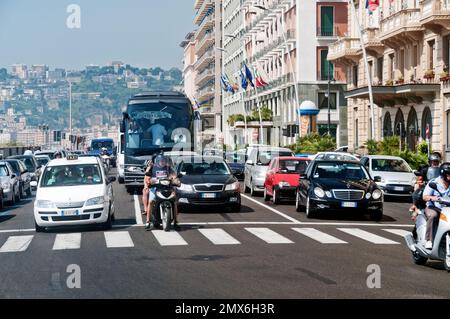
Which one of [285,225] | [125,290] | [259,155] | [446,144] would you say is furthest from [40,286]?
[446,144]

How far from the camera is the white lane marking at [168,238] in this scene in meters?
18.8

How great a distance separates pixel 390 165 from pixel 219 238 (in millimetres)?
16490

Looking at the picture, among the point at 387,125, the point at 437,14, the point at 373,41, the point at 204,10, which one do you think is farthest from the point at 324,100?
the point at 204,10

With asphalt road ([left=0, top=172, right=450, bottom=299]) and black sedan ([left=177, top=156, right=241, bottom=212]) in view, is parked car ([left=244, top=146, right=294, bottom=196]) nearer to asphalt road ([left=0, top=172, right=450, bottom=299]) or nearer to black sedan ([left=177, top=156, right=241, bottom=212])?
black sedan ([left=177, top=156, right=241, bottom=212])

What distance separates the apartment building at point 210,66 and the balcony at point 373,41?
7557cm

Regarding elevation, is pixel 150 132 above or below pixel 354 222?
above

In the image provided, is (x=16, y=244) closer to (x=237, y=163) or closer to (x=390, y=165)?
(x=390, y=165)

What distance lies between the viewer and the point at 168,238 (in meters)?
19.8

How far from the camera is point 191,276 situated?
1355cm

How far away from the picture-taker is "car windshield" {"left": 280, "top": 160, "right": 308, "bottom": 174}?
30.9m

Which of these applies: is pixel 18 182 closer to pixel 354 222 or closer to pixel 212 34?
pixel 354 222

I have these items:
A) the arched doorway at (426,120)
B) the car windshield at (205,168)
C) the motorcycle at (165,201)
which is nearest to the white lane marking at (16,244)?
the motorcycle at (165,201)

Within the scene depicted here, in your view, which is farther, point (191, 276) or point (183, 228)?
point (183, 228)
